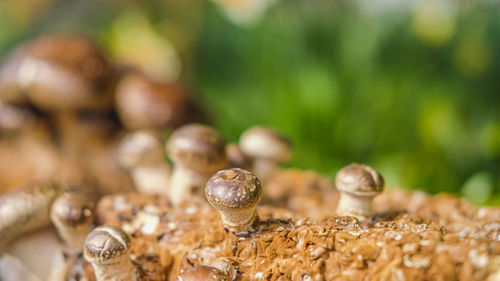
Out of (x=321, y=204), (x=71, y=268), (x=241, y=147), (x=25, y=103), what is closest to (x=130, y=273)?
(x=71, y=268)

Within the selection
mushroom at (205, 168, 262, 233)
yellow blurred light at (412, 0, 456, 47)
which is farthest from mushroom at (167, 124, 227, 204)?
yellow blurred light at (412, 0, 456, 47)

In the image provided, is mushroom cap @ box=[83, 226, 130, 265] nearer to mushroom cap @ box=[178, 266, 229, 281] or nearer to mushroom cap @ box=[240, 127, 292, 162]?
mushroom cap @ box=[178, 266, 229, 281]

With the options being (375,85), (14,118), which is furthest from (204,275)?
(375,85)

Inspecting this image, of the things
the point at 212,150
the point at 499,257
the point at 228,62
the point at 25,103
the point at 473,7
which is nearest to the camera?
the point at 499,257

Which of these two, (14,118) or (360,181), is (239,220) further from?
(14,118)

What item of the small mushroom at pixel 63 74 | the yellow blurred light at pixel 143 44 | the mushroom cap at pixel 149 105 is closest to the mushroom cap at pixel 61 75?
the small mushroom at pixel 63 74

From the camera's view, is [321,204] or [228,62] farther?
[228,62]

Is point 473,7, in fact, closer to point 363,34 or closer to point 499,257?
point 363,34
